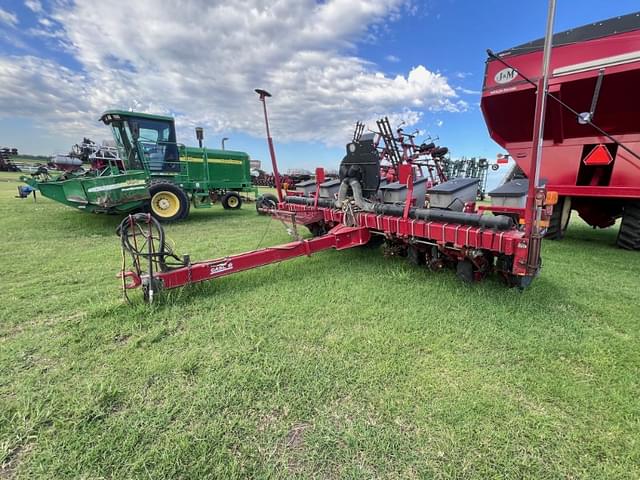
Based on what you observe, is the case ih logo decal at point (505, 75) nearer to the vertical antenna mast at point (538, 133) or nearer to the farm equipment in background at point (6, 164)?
the vertical antenna mast at point (538, 133)

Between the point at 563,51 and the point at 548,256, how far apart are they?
3.00 meters

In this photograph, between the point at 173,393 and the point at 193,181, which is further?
the point at 193,181

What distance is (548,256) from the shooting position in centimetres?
458

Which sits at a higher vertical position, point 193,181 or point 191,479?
point 193,181

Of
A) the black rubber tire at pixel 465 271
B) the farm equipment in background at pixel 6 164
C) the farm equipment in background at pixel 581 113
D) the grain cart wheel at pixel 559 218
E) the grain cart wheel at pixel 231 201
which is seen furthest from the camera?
the farm equipment in background at pixel 6 164

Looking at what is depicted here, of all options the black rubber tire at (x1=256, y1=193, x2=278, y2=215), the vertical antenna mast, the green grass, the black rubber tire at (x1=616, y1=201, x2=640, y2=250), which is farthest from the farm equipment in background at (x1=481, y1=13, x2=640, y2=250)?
the black rubber tire at (x1=256, y1=193, x2=278, y2=215)

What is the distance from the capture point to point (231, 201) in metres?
10.8

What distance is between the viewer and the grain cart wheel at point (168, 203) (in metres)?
7.36

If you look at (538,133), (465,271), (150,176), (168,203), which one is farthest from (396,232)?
(150,176)

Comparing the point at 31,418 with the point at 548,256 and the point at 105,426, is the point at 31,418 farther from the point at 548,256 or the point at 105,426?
the point at 548,256

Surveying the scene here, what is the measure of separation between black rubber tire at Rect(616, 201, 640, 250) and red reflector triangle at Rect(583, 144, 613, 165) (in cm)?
88

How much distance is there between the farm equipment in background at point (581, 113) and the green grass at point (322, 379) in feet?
7.31

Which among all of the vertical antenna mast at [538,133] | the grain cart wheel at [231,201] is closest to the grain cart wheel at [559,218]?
the vertical antenna mast at [538,133]

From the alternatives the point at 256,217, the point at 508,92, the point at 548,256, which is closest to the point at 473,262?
the point at 548,256
